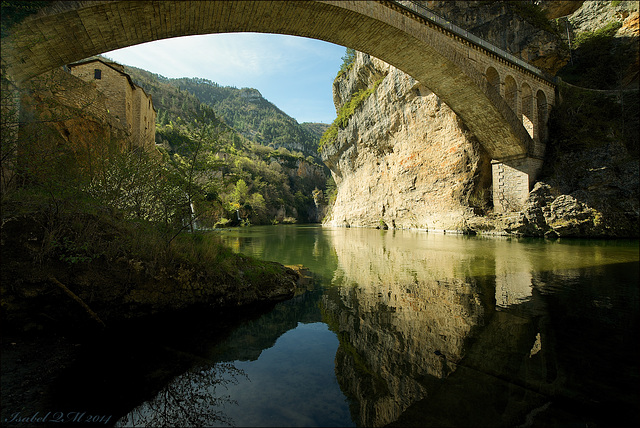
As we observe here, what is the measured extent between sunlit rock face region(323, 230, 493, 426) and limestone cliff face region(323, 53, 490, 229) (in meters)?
16.6

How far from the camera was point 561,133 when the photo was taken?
1772 cm

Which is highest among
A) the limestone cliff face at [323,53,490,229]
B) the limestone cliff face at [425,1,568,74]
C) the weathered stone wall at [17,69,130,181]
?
the limestone cliff face at [425,1,568,74]

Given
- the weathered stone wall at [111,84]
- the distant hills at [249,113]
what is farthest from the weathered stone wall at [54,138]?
the distant hills at [249,113]

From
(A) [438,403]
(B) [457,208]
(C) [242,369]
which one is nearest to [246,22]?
(C) [242,369]

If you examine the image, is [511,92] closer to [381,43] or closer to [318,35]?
[381,43]

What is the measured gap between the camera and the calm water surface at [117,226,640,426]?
6.90 feet

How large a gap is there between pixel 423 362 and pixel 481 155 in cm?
2123

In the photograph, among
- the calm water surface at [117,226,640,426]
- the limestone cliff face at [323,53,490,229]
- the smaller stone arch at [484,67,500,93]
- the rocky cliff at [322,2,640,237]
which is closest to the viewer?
the calm water surface at [117,226,640,426]

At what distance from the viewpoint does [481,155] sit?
20.4 meters

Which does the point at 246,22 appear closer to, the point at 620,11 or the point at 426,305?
the point at 426,305

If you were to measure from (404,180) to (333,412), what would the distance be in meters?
26.3

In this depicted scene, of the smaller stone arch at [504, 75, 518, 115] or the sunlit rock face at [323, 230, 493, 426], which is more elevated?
the smaller stone arch at [504, 75, 518, 115]

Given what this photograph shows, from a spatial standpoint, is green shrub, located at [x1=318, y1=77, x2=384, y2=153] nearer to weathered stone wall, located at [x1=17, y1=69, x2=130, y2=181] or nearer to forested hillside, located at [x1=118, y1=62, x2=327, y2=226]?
forested hillside, located at [x1=118, y1=62, x2=327, y2=226]

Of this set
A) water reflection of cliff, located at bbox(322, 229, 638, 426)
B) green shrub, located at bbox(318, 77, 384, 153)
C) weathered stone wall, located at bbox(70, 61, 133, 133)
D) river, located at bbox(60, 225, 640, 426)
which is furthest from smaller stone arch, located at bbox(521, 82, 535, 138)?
weathered stone wall, located at bbox(70, 61, 133, 133)
